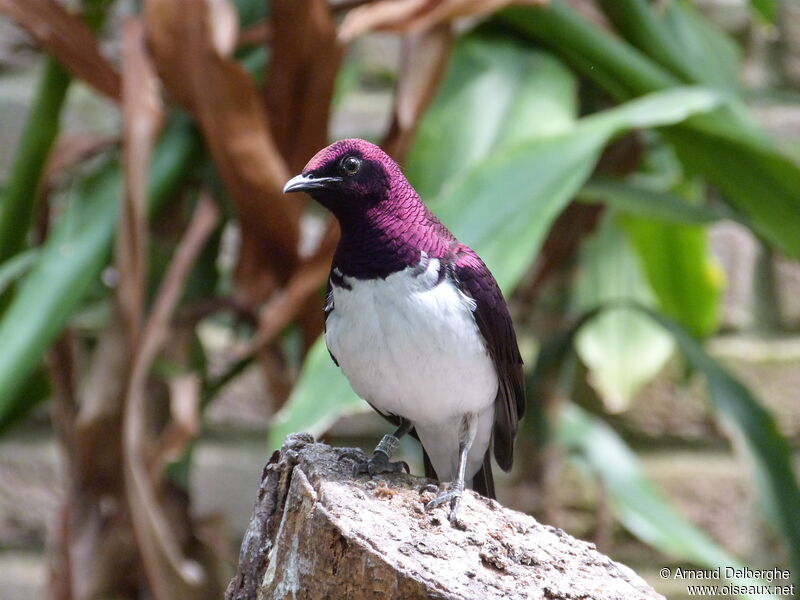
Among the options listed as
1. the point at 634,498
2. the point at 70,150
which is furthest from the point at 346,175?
the point at 634,498

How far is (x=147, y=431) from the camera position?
1728 millimetres

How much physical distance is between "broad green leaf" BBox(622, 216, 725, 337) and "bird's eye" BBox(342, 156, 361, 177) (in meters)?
1.27

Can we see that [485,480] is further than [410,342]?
Yes

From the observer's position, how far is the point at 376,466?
0.98 meters

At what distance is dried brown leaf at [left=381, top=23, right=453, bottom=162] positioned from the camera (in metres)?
1.50

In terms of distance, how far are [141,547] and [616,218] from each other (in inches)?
49.4

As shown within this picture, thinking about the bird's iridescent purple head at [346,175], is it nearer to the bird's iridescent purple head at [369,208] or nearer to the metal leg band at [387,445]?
the bird's iridescent purple head at [369,208]

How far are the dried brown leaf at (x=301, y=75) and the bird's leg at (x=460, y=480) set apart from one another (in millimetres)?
692

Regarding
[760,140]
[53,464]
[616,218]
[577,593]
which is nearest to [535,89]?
[760,140]

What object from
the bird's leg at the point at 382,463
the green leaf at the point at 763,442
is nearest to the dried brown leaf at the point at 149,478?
the bird's leg at the point at 382,463

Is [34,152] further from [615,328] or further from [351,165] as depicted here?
[615,328]

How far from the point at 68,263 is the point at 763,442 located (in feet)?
4.00

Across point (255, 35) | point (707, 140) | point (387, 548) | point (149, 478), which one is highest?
point (255, 35)

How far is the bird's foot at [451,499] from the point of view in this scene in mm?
889
